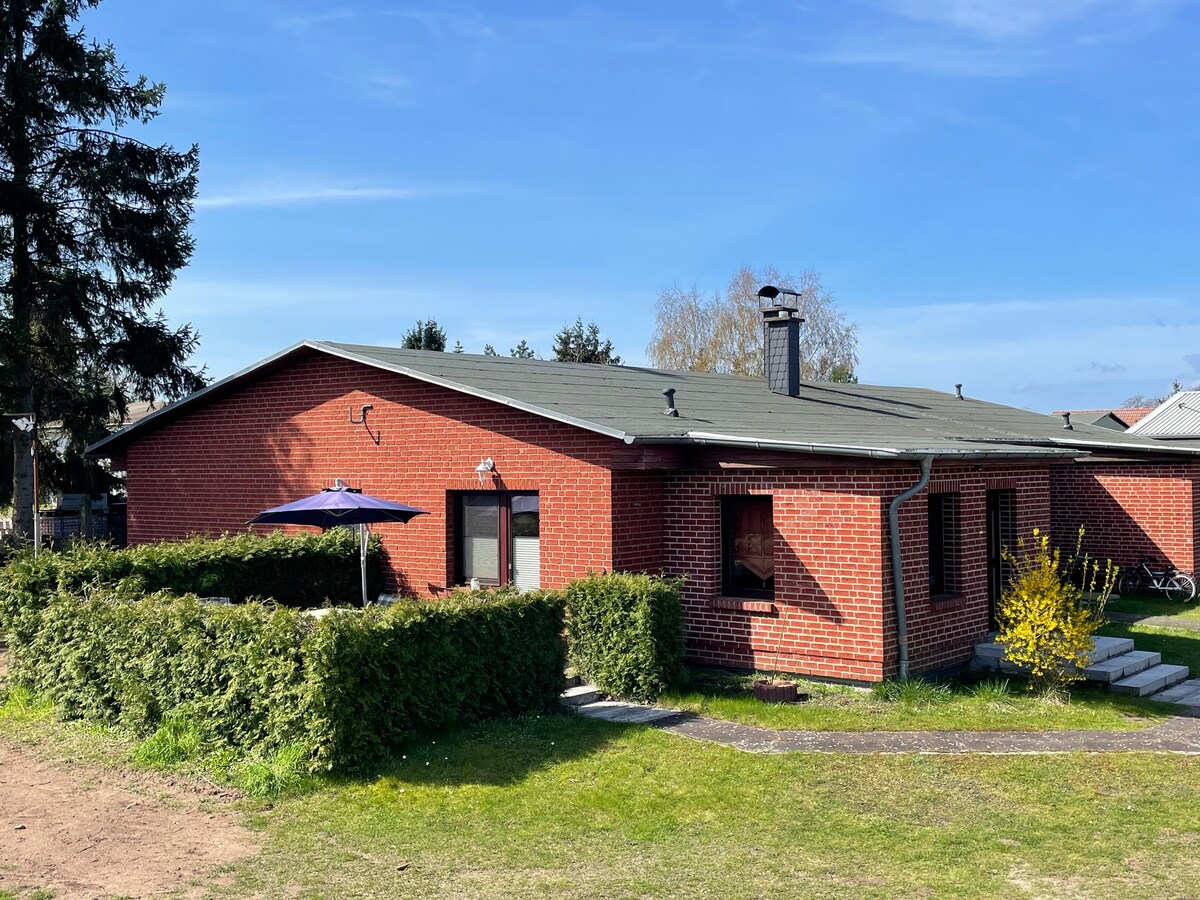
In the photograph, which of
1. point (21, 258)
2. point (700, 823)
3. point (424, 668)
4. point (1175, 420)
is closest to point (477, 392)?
point (424, 668)

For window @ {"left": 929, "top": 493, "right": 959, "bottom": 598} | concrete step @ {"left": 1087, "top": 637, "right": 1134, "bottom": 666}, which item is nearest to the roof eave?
window @ {"left": 929, "top": 493, "right": 959, "bottom": 598}

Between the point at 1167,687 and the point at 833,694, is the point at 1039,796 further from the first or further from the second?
the point at 1167,687

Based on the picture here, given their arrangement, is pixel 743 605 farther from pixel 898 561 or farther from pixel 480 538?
pixel 480 538

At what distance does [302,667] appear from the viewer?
8.79 m

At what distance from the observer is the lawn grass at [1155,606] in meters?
18.7

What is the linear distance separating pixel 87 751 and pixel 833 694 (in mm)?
7388

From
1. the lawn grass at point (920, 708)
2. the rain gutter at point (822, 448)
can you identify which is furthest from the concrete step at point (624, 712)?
the rain gutter at point (822, 448)

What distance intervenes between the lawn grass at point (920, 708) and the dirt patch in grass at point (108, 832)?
484 cm

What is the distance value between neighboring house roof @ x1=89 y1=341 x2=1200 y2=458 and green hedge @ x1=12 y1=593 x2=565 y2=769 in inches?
117

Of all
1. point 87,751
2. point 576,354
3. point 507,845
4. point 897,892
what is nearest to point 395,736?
point 507,845

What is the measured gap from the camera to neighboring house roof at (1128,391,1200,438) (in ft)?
107

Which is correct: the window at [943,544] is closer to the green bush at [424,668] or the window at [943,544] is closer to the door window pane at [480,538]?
the green bush at [424,668]

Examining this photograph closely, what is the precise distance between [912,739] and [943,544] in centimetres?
393

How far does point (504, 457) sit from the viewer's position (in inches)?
555
